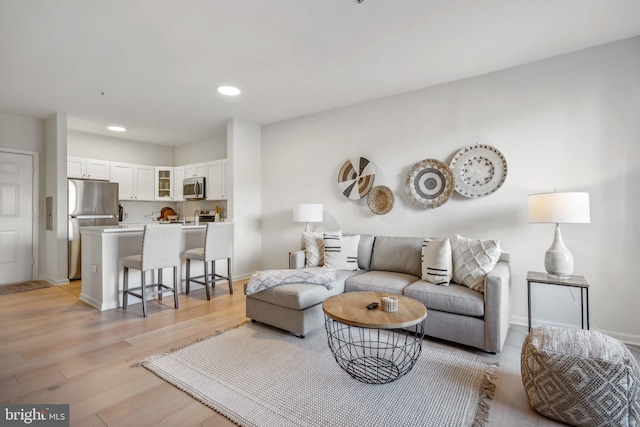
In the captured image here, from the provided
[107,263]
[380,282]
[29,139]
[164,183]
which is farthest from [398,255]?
[29,139]

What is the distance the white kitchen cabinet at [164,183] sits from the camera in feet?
20.3

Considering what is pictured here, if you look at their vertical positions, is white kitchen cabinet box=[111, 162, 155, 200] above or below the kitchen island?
above

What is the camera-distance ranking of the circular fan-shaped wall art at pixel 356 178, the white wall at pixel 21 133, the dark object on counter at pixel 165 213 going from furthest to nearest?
the dark object on counter at pixel 165 213, the white wall at pixel 21 133, the circular fan-shaped wall art at pixel 356 178

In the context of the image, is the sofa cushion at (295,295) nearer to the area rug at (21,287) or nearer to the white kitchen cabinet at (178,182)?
the area rug at (21,287)

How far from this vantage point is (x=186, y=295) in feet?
13.4

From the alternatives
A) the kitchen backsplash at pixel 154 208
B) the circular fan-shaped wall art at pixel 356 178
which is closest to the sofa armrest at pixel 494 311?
the circular fan-shaped wall art at pixel 356 178

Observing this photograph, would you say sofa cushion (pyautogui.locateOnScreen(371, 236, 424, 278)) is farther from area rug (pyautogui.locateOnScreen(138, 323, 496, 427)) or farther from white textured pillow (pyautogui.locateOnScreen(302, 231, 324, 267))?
area rug (pyautogui.locateOnScreen(138, 323, 496, 427))

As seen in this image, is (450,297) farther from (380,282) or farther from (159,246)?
(159,246)

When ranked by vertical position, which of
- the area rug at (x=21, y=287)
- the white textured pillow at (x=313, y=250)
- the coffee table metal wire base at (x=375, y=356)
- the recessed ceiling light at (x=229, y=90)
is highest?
the recessed ceiling light at (x=229, y=90)

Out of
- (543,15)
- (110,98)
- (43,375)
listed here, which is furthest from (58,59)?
(543,15)

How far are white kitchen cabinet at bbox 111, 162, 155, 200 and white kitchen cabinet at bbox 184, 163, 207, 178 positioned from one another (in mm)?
836

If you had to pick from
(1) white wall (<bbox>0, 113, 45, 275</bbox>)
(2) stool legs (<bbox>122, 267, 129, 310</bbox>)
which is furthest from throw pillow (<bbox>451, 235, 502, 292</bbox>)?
(1) white wall (<bbox>0, 113, 45, 275</bbox>)

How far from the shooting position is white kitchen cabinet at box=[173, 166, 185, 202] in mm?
6024

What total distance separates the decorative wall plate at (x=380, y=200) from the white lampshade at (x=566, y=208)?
1621 mm
